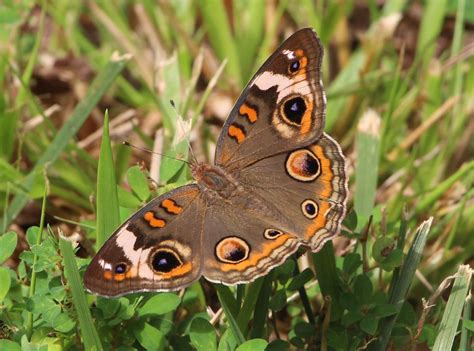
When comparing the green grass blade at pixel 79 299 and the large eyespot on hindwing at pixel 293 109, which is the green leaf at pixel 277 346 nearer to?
the green grass blade at pixel 79 299

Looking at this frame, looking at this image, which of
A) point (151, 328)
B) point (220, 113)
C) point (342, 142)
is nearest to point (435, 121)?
point (342, 142)

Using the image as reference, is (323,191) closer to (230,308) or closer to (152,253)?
(230,308)

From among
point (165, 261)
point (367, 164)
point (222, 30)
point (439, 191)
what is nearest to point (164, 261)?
point (165, 261)

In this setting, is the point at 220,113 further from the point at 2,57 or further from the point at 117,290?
the point at 117,290

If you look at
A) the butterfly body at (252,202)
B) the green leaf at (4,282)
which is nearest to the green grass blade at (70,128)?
the green leaf at (4,282)

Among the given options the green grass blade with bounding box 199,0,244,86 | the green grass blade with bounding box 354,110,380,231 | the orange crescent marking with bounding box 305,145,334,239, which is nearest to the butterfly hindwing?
the orange crescent marking with bounding box 305,145,334,239

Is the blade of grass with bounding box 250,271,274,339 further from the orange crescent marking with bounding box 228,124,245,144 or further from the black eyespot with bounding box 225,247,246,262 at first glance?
the orange crescent marking with bounding box 228,124,245,144
